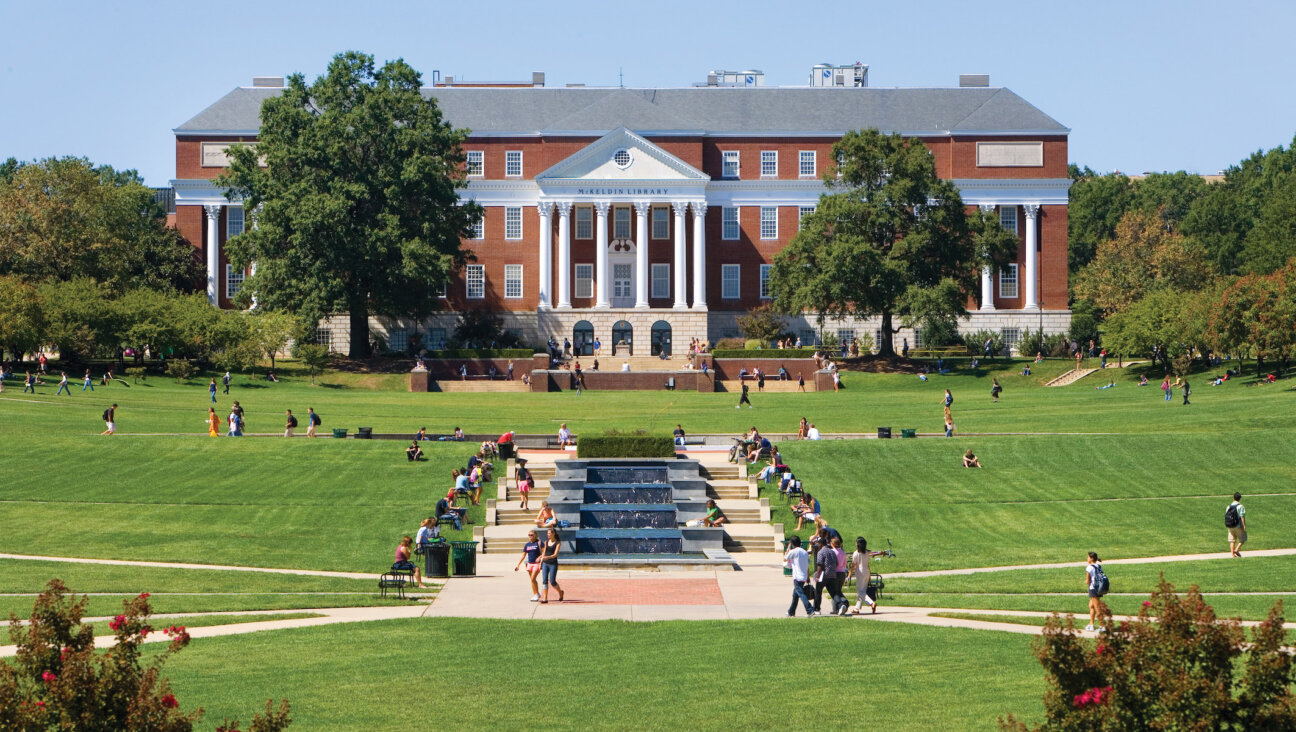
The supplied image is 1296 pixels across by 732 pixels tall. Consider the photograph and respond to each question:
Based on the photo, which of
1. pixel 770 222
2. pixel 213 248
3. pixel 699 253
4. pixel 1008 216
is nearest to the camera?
pixel 699 253

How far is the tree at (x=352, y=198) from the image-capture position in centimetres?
8769

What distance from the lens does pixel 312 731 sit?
17.1 m

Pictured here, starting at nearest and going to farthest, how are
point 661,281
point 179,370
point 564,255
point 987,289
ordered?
point 179,370, point 564,255, point 987,289, point 661,281

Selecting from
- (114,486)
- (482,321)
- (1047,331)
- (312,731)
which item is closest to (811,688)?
(312,731)

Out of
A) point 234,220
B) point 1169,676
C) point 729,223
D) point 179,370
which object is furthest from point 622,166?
point 1169,676

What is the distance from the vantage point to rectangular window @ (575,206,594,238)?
10812 cm

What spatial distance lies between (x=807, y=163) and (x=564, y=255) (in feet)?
64.4

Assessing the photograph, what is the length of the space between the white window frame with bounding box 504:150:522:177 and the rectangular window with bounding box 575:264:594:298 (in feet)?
28.8

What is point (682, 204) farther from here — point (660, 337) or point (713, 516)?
point (713, 516)

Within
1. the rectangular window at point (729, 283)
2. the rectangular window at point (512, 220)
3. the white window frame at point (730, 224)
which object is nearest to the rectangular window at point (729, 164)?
the white window frame at point (730, 224)

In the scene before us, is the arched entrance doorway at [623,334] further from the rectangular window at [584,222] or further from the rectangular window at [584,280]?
the rectangular window at [584,222]

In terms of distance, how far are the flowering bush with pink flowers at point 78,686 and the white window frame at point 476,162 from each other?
98741 millimetres

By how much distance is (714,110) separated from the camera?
113 metres

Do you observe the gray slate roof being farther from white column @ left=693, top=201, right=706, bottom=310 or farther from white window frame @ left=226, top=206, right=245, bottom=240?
white column @ left=693, top=201, right=706, bottom=310
